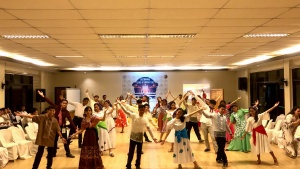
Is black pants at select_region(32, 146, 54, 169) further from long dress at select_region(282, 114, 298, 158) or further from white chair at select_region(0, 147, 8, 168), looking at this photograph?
long dress at select_region(282, 114, 298, 158)

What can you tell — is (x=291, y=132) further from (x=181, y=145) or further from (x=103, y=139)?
(x=103, y=139)

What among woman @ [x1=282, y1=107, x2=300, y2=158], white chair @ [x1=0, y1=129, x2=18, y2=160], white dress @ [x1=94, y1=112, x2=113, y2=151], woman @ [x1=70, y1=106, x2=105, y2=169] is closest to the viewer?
woman @ [x1=70, y1=106, x2=105, y2=169]

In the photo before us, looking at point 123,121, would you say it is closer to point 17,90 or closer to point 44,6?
point 17,90

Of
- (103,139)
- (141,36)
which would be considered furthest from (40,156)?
(141,36)

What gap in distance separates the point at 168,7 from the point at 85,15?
1340mm

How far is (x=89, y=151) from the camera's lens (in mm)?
5930

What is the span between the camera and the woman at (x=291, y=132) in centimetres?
784

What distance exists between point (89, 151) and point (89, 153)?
0.04 meters

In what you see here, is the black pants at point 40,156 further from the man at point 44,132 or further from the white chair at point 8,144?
the white chair at point 8,144

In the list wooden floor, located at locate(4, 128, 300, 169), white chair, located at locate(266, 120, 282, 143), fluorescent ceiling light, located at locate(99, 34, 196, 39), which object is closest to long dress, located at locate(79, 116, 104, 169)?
wooden floor, located at locate(4, 128, 300, 169)

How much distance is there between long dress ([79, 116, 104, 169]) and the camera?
5.89m

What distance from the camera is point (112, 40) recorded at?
24.1 ft

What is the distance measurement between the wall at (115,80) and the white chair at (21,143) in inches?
374

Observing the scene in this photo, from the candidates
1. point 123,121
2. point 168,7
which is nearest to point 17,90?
point 123,121
